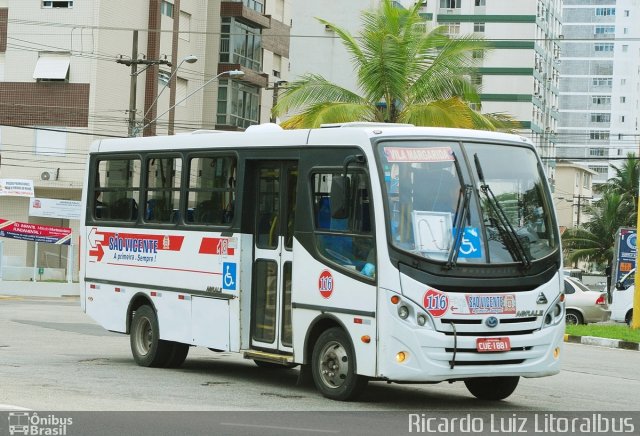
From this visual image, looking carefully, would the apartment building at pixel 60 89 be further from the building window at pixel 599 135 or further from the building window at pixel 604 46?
the building window at pixel 604 46

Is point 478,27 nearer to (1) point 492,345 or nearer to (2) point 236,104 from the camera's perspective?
(2) point 236,104

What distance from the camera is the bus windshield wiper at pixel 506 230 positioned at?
12508 mm

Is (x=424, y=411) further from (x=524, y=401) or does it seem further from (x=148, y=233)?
(x=148, y=233)

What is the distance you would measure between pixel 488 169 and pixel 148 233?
201 inches

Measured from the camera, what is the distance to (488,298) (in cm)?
1214

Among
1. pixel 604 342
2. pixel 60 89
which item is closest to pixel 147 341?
pixel 604 342

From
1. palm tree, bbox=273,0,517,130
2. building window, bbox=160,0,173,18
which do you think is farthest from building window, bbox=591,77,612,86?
palm tree, bbox=273,0,517,130

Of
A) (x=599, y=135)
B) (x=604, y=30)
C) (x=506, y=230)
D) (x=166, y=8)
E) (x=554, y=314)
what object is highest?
(x=604, y=30)

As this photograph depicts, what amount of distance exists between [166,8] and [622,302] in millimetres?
26971

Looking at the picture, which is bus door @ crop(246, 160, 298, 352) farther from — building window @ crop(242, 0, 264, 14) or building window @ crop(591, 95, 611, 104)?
building window @ crop(591, 95, 611, 104)

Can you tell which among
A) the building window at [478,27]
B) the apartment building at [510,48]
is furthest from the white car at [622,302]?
the building window at [478,27]

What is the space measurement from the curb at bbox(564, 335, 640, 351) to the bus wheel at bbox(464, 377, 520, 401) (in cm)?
Result: 1252

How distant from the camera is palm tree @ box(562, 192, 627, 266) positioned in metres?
67.7

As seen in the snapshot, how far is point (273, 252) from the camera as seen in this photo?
13.9m
